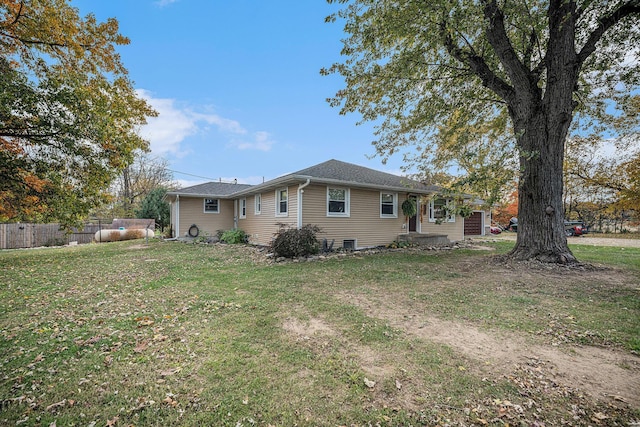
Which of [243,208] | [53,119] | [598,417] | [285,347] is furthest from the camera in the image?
[243,208]

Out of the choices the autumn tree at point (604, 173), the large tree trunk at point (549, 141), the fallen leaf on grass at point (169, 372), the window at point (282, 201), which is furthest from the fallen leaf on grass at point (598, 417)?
the autumn tree at point (604, 173)

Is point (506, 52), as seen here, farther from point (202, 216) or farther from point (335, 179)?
point (202, 216)

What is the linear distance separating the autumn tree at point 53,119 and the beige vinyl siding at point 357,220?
233 inches

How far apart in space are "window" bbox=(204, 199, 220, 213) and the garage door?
1599 cm

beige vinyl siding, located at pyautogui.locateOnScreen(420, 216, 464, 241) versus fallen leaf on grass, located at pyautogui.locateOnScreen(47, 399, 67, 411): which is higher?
beige vinyl siding, located at pyautogui.locateOnScreen(420, 216, 464, 241)

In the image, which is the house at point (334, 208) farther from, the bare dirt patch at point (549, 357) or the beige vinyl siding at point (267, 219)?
the bare dirt patch at point (549, 357)

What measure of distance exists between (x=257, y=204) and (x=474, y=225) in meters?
14.5

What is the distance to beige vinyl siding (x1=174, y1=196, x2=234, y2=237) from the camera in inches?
632

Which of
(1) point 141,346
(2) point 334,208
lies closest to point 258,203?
(2) point 334,208

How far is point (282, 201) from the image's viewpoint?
11.3m

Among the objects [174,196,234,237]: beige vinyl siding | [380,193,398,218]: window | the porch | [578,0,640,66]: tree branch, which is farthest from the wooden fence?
[578,0,640,66]: tree branch

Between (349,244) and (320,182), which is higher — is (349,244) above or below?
below

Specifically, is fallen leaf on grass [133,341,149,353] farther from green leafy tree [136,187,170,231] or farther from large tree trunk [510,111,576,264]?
green leafy tree [136,187,170,231]

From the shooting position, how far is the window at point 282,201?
35.8ft
